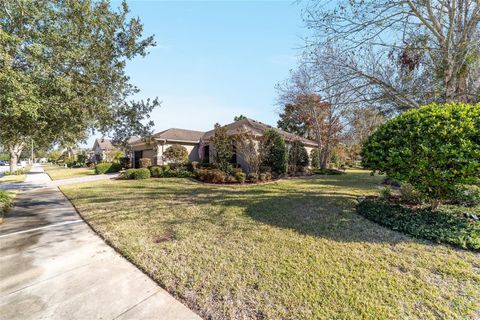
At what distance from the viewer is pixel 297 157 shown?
A: 59.9 feet

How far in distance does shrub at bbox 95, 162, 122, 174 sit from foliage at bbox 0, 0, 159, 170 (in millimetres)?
12378

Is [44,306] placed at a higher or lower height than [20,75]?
lower

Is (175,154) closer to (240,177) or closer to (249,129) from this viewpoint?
(249,129)

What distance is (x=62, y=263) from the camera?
3666 mm

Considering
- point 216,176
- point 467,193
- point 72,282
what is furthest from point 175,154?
point 467,193

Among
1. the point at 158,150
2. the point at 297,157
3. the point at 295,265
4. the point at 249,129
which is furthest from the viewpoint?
the point at 158,150

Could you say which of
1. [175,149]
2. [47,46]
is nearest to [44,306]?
[47,46]

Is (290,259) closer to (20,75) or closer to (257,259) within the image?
(257,259)

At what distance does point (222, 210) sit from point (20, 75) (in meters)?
6.33

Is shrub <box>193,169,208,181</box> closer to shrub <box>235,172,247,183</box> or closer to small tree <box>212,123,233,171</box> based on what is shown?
small tree <box>212,123,233,171</box>

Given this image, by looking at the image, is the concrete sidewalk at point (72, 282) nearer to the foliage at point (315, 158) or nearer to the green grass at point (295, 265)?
the green grass at point (295, 265)

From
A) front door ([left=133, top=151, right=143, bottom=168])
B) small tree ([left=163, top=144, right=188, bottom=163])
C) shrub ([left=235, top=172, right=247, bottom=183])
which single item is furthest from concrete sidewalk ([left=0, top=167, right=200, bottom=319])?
front door ([left=133, top=151, right=143, bottom=168])

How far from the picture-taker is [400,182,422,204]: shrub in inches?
245

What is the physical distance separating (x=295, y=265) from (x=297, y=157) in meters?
15.4
